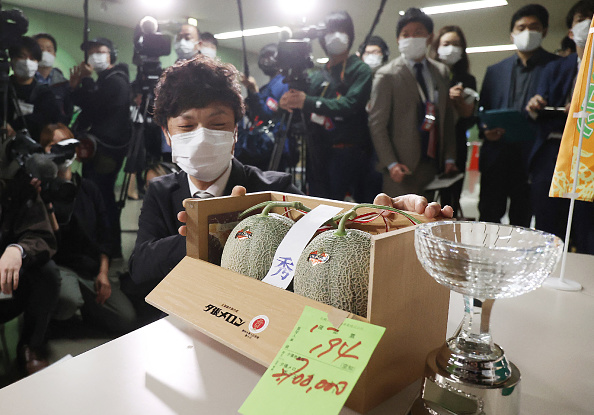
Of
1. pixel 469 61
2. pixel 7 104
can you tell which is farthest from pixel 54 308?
pixel 469 61

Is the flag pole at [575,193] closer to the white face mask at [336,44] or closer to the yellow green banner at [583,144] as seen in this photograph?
the yellow green banner at [583,144]

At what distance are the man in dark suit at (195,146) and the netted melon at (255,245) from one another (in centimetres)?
68

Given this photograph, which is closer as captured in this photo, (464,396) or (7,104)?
(464,396)

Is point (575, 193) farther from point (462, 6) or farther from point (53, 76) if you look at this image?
point (53, 76)

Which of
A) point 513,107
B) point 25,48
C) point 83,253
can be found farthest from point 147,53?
point 513,107

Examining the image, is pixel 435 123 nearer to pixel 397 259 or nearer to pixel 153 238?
pixel 153 238

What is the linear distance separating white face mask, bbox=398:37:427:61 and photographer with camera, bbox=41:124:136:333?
211 centimetres

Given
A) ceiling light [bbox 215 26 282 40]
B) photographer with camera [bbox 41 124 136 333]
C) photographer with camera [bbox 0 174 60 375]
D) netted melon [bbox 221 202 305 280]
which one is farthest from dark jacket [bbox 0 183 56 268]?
netted melon [bbox 221 202 305 280]

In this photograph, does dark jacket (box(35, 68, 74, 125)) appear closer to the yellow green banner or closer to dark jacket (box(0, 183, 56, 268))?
dark jacket (box(0, 183, 56, 268))

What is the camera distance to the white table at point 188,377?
23.2 inches

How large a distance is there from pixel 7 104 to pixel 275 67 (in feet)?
5.21

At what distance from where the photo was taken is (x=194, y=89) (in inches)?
58.2

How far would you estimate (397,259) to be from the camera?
0.57 meters

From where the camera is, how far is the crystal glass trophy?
0.48 m
